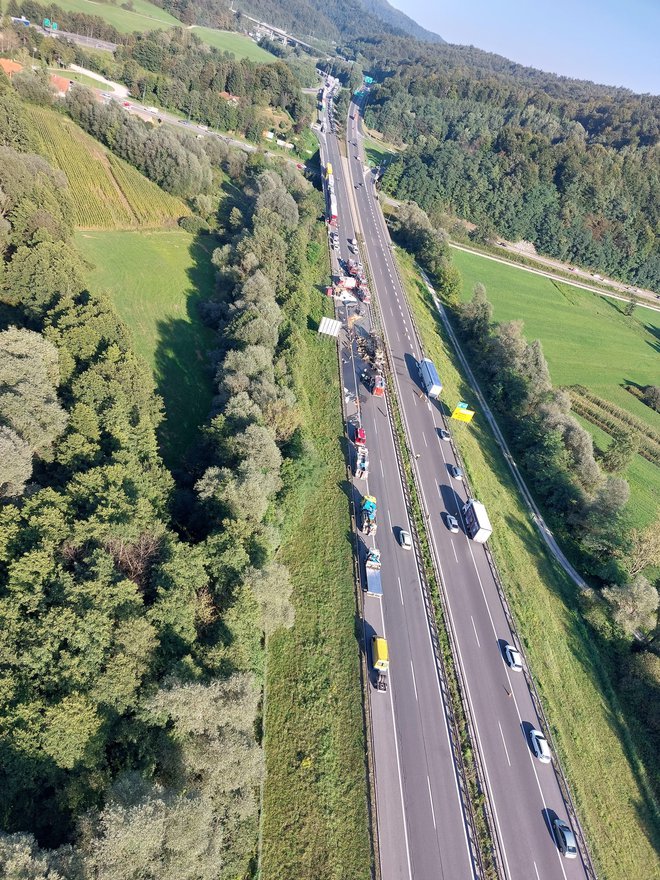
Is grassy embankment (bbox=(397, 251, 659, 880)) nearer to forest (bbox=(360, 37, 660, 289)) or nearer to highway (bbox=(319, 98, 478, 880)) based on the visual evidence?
highway (bbox=(319, 98, 478, 880))

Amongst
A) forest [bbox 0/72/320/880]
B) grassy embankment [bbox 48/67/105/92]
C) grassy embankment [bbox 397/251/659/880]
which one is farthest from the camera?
grassy embankment [bbox 48/67/105/92]

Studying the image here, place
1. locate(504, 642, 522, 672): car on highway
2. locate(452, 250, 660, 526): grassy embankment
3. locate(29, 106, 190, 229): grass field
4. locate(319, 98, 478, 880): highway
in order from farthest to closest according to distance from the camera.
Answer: locate(452, 250, 660, 526): grassy embankment → locate(29, 106, 190, 229): grass field → locate(504, 642, 522, 672): car on highway → locate(319, 98, 478, 880): highway

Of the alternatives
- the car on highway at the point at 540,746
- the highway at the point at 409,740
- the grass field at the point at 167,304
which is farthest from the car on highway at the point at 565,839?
the grass field at the point at 167,304

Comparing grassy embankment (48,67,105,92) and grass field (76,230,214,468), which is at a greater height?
grassy embankment (48,67,105,92)

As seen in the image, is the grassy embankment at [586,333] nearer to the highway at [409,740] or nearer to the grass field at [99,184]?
the highway at [409,740]

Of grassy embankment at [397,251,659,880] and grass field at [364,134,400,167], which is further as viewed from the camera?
grass field at [364,134,400,167]

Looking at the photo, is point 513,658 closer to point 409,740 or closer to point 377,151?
point 409,740

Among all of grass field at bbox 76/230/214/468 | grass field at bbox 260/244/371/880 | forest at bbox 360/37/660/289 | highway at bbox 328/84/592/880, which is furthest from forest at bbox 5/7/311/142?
grass field at bbox 260/244/371/880

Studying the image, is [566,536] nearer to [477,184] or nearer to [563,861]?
[563,861]
